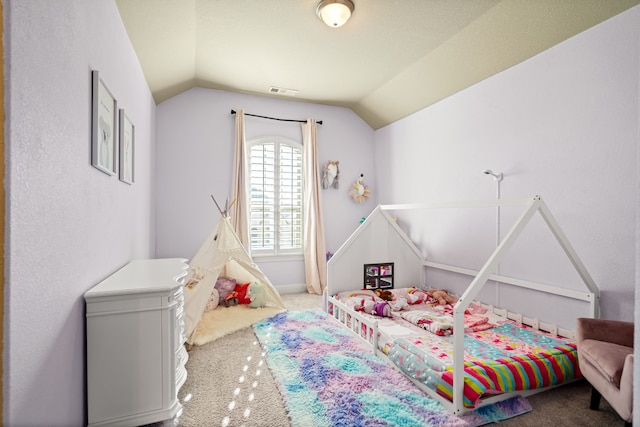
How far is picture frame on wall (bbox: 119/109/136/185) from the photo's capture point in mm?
2166

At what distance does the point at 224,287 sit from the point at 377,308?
1.83 m

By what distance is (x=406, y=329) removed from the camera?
2582mm

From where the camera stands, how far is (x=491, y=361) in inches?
75.0

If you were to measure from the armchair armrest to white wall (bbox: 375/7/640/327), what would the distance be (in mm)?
358

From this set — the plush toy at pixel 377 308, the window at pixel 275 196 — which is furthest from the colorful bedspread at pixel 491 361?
the window at pixel 275 196

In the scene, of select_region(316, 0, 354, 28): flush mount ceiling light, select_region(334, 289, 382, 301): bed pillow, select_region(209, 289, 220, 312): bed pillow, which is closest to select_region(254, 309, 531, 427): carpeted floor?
A: select_region(334, 289, 382, 301): bed pillow

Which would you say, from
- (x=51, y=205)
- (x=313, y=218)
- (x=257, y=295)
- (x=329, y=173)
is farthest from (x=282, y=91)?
(x=51, y=205)

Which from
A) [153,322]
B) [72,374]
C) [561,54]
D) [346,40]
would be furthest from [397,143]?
[72,374]

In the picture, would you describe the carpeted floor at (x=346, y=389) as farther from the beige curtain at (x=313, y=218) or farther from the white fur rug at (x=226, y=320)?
the beige curtain at (x=313, y=218)

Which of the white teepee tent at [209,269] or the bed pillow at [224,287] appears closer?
the white teepee tent at [209,269]

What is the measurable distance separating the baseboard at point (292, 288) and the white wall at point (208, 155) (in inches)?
0.6

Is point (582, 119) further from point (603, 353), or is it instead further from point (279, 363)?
point (279, 363)

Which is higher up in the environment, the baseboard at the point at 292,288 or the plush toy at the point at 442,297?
the plush toy at the point at 442,297

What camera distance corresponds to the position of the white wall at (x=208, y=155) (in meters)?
4.00
